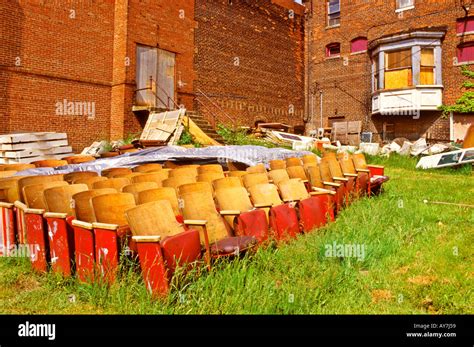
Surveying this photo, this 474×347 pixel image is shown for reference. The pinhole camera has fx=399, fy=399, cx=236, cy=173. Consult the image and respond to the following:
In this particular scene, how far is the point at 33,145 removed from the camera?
12289mm

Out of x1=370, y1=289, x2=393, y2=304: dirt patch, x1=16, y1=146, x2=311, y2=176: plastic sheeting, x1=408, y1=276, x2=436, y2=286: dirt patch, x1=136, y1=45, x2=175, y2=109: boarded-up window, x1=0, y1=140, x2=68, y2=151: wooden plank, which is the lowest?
x1=370, y1=289, x2=393, y2=304: dirt patch

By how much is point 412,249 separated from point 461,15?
18.2 metres

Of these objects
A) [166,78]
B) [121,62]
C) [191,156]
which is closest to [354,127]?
[166,78]

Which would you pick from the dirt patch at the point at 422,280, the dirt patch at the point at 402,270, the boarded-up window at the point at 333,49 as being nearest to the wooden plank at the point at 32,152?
the dirt patch at the point at 402,270

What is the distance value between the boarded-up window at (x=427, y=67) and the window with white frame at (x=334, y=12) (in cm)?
566

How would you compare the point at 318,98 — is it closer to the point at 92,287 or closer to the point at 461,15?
the point at 461,15

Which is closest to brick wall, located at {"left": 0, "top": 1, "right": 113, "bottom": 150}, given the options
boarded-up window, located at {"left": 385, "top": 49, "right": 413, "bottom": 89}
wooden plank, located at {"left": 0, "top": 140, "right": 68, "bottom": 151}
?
wooden plank, located at {"left": 0, "top": 140, "right": 68, "bottom": 151}

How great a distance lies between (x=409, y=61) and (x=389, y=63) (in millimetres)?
958

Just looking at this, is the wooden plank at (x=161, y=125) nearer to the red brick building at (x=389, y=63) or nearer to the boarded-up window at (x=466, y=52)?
the red brick building at (x=389, y=63)

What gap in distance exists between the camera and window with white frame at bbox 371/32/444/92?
19219mm

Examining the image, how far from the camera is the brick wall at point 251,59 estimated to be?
18.1m

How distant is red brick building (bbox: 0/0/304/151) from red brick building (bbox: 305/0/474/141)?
454cm

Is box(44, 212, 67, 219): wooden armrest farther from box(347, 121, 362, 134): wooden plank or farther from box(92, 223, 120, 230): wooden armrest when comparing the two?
box(347, 121, 362, 134): wooden plank
